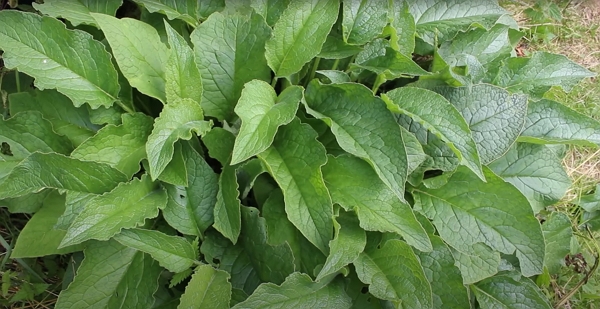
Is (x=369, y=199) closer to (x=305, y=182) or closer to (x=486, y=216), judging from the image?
(x=305, y=182)

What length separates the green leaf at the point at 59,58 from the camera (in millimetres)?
1604

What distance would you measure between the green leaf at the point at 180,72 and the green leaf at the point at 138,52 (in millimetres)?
69

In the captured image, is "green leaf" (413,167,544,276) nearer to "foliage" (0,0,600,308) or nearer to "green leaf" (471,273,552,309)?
"foliage" (0,0,600,308)

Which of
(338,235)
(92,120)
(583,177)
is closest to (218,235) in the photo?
(338,235)

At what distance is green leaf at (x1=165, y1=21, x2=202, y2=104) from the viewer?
1.61 meters

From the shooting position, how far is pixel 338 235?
160cm

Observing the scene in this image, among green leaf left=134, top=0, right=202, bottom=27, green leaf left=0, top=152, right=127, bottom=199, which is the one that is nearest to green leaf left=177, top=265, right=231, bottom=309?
green leaf left=0, top=152, right=127, bottom=199

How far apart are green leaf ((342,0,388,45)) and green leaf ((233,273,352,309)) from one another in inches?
32.6

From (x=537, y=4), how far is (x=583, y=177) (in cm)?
93

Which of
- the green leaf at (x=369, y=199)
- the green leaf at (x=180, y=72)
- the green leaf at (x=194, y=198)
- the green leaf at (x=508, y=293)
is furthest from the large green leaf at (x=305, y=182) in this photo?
the green leaf at (x=508, y=293)

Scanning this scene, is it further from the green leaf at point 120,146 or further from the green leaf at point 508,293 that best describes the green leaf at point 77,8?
the green leaf at point 508,293

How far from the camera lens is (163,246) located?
1557 millimetres

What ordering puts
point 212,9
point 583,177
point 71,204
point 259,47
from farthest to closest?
point 583,177, point 212,9, point 259,47, point 71,204

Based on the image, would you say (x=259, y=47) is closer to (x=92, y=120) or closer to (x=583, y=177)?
(x=92, y=120)
